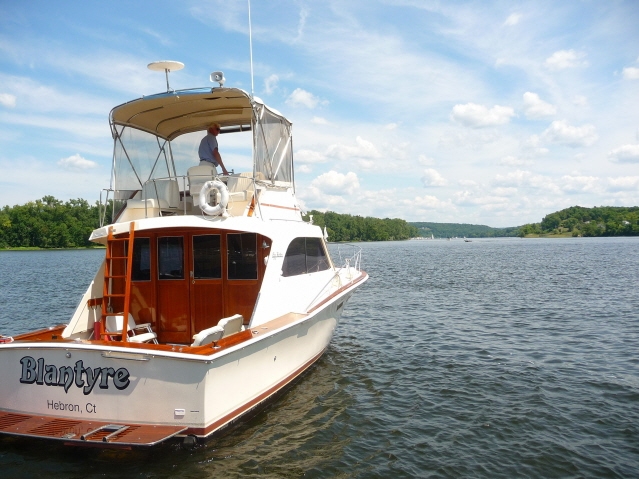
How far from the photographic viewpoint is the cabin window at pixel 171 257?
7.87m

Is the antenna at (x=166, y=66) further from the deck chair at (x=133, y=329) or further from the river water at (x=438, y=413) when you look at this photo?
the river water at (x=438, y=413)

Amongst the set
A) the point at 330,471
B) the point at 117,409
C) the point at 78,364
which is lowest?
the point at 330,471

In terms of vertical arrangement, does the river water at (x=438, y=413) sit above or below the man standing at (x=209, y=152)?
below

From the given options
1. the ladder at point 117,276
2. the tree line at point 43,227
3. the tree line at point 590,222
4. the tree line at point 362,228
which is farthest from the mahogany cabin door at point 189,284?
the tree line at point 590,222

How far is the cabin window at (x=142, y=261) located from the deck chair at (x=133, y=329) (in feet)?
2.13

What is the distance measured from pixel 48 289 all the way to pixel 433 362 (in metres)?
21.4

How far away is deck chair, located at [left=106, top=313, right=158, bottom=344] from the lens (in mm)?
7315

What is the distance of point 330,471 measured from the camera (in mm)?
5961

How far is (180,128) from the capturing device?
9.91 metres

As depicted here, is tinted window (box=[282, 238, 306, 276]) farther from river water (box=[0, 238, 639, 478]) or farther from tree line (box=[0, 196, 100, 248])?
tree line (box=[0, 196, 100, 248])

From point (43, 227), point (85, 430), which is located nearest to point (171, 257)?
point (85, 430)

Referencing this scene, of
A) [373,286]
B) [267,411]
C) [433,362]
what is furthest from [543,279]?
[267,411]

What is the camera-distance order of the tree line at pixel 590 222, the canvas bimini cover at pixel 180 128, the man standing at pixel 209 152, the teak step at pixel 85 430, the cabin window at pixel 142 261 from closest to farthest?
the teak step at pixel 85 430
the cabin window at pixel 142 261
the canvas bimini cover at pixel 180 128
the man standing at pixel 209 152
the tree line at pixel 590 222

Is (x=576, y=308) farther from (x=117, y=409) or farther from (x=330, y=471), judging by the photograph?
(x=117, y=409)
